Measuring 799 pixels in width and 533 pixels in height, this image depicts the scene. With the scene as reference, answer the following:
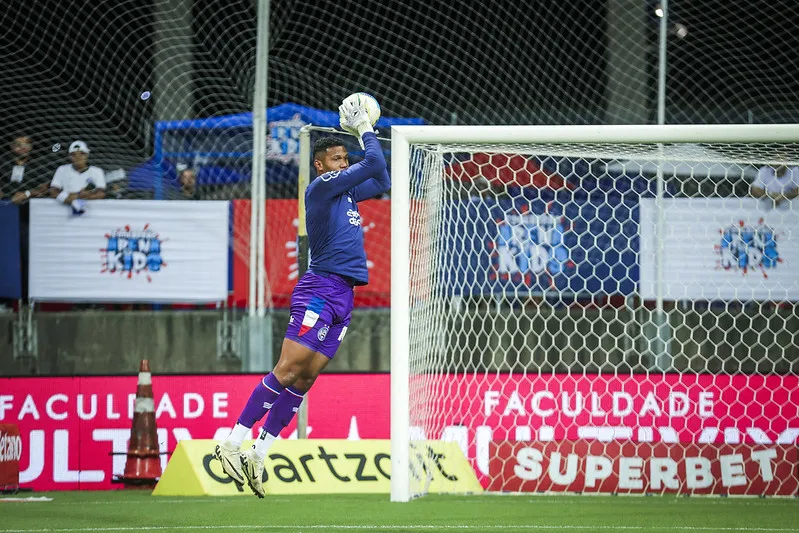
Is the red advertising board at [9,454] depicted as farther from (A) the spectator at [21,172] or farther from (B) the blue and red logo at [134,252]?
(A) the spectator at [21,172]

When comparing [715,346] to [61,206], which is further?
[61,206]

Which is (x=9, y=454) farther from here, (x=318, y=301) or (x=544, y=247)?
(x=544, y=247)

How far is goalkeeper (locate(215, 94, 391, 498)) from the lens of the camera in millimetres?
5941

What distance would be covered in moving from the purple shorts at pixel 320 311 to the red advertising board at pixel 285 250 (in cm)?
358

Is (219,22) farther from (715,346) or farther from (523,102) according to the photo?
(715,346)

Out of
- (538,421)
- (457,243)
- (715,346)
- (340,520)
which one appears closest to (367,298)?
(457,243)

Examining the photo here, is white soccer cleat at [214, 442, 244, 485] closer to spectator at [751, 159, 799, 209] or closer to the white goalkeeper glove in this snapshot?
the white goalkeeper glove

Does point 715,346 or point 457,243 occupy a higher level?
point 457,243

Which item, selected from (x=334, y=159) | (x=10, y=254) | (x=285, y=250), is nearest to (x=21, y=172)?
(x=10, y=254)

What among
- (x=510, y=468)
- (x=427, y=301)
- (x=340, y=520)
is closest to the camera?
(x=340, y=520)

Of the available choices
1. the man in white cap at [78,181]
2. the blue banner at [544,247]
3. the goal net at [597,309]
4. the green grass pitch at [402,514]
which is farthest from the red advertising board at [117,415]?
the man in white cap at [78,181]

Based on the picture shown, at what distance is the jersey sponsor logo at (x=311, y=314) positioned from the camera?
19.7 ft

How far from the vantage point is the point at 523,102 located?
10320 millimetres

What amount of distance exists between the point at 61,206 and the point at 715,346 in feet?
17.4
